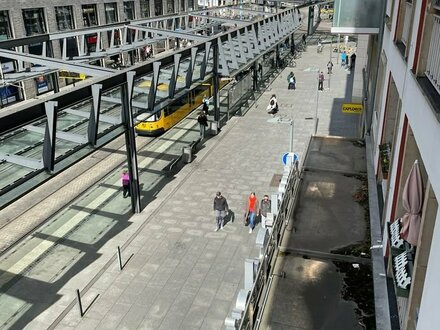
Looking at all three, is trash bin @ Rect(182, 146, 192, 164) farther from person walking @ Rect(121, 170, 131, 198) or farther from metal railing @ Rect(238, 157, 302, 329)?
metal railing @ Rect(238, 157, 302, 329)

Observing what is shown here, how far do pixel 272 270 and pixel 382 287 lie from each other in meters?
1.81

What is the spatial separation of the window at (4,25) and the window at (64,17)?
607 cm

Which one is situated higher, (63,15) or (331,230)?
(63,15)

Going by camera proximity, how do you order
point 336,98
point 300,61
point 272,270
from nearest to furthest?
1. point 272,270
2. point 336,98
3. point 300,61

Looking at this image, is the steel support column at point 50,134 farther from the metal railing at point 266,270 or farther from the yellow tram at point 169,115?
the yellow tram at point 169,115

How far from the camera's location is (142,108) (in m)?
18.6

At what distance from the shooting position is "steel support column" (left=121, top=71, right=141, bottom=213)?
16275 mm

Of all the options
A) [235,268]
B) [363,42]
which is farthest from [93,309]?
[363,42]

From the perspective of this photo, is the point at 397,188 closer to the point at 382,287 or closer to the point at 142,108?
the point at 382,287

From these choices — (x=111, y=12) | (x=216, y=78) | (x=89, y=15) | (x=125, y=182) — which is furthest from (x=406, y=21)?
(x=111, y=12)

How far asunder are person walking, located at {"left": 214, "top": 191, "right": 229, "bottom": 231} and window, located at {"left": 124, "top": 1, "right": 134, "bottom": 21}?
1592 inches

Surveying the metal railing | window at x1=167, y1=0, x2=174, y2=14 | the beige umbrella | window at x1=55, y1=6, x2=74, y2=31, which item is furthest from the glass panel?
window at x1=167, y1=0, x2=174, y2=14

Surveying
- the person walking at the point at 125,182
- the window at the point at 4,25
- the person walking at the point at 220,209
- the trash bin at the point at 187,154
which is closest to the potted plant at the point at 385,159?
the person walking at the point at 220,209

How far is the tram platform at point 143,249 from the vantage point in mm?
12719
